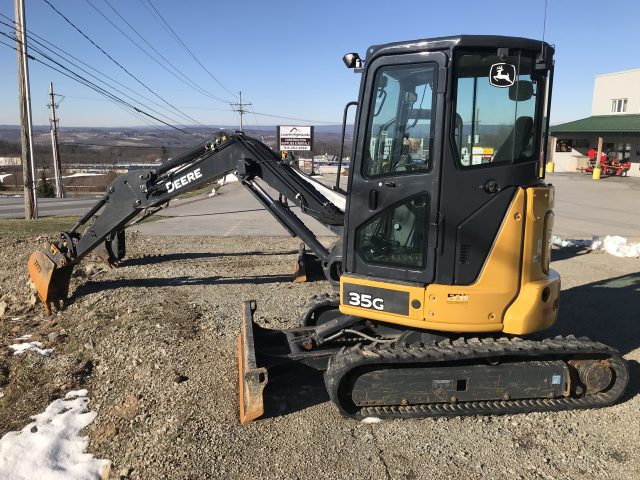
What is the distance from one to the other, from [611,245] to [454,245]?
29.9ft

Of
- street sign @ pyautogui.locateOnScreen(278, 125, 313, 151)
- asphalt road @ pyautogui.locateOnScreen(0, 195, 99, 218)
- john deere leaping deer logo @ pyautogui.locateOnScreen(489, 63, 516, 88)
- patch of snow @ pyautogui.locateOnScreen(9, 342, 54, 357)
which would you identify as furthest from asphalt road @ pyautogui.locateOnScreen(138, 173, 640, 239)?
street sign @ pyautogui.locateOnScreen(278, 125, 313, 151)

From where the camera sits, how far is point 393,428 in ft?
14.3

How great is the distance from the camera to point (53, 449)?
13.4 feet

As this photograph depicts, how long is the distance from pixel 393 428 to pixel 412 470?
1.81 ft

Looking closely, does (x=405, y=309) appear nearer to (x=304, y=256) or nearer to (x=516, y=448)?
(x=516, y=448)

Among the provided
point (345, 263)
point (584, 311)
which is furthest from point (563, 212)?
point (345, 263)

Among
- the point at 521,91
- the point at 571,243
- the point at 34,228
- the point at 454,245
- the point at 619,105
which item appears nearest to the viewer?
the point at 521,91

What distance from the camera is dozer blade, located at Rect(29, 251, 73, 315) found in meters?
7.17

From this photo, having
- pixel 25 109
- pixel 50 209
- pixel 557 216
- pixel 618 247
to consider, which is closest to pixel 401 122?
pixel 618 247

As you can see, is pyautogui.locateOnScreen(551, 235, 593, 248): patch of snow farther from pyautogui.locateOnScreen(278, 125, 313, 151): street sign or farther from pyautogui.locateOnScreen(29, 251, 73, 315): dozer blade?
pyautogui.locateOnScreen(278, 125, 313, 151): street sign

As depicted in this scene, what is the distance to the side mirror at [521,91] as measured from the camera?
4141 millimetres

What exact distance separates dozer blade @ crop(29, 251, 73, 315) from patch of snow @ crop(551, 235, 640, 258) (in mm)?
10518

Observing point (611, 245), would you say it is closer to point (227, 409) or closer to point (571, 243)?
point (571, 243)

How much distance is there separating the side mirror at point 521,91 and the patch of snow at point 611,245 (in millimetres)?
8756
